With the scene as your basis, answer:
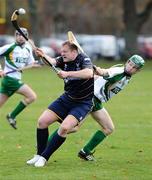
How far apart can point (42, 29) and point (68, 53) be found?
7068cm

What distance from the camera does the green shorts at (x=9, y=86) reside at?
1705 centimetres

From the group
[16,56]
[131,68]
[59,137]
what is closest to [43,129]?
[59,137]

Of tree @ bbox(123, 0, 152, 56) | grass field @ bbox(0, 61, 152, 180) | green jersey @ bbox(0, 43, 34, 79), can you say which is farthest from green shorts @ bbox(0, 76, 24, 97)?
tree @ bbox(123, 0, 152, 56)

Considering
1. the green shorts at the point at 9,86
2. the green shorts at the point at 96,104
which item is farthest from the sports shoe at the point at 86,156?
the green shorts at the point at 9,86

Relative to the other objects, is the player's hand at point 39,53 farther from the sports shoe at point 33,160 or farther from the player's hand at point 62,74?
the sports shoe at point 33,160

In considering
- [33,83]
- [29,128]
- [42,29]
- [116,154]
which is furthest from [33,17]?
[116,154]

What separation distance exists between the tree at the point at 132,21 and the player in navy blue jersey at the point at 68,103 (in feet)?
122

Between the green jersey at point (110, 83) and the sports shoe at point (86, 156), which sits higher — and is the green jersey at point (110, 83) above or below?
above

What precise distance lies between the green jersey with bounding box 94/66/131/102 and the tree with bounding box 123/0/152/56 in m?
36.6

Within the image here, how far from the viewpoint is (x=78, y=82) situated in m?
11.1

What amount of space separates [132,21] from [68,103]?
3803cm

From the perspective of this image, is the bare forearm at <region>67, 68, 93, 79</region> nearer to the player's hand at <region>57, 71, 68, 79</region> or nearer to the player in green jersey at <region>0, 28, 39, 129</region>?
the player's hand at <region>57, 71, 68, 79</region>

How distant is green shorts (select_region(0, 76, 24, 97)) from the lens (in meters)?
17.0

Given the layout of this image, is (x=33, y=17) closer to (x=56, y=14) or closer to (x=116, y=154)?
(x=56, y=14)
